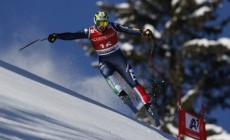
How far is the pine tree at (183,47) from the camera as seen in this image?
18797 mm

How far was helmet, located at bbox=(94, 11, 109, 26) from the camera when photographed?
26.1 feet

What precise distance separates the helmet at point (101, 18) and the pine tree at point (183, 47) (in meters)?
10.4

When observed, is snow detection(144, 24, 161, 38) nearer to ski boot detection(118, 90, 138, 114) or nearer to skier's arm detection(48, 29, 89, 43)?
skier's arm detection(48, 29, 89, 43)

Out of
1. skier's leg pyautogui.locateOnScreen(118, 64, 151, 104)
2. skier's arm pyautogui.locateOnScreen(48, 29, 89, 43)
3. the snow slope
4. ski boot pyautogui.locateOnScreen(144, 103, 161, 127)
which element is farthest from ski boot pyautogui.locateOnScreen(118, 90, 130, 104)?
the snow slope

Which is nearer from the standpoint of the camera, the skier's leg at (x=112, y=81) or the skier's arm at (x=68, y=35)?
the skier's arm at (x=68, y=35)

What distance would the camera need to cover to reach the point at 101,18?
8.02m

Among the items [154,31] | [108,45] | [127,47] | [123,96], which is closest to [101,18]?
[108,45]

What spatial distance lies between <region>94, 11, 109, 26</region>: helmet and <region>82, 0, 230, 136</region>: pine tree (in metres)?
10.4

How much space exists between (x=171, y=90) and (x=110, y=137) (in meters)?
14.4

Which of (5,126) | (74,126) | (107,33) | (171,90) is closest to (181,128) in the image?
(107,33)

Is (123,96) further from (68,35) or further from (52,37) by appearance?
(52,37)

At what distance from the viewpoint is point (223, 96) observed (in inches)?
768

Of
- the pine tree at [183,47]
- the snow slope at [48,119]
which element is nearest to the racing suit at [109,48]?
the snow slope at [48,119]

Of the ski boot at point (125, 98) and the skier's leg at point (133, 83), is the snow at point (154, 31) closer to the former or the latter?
the skier's leg at point (133, 83)
